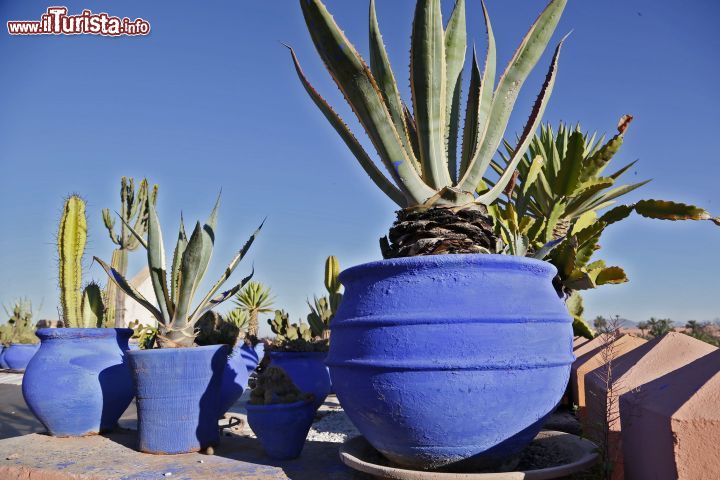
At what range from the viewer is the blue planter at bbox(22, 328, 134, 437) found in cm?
355

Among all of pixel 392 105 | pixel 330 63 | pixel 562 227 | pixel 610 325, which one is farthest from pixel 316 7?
pixel 562 227

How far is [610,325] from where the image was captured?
7.07 ft

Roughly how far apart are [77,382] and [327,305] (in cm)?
574

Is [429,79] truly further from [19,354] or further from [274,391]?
[19,354]

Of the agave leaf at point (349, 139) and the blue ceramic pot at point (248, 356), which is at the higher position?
the agave leaf at point (349, 139)

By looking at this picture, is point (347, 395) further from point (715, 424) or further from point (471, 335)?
point (715, 424)

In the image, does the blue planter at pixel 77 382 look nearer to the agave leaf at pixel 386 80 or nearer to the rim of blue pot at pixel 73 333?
the rim of blue pot at pixel 73 333

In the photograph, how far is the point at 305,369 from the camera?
489cm

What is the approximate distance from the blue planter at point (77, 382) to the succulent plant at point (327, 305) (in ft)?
15.3

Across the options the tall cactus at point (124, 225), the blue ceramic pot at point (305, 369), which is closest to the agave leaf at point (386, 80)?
the blue ceramic pot at point (305, 369)

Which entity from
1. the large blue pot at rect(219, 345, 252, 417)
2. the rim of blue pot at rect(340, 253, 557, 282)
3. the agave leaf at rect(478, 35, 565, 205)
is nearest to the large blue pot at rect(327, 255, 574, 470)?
the rim of blue pot at rect(340, 253, 557, 282)

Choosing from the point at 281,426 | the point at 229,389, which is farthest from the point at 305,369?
the point at 281,426

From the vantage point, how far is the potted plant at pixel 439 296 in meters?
1.82

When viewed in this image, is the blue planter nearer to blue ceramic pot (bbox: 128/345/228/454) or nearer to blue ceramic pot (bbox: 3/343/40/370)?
blue ceramic pot (bbox: 128/345/228/454)
